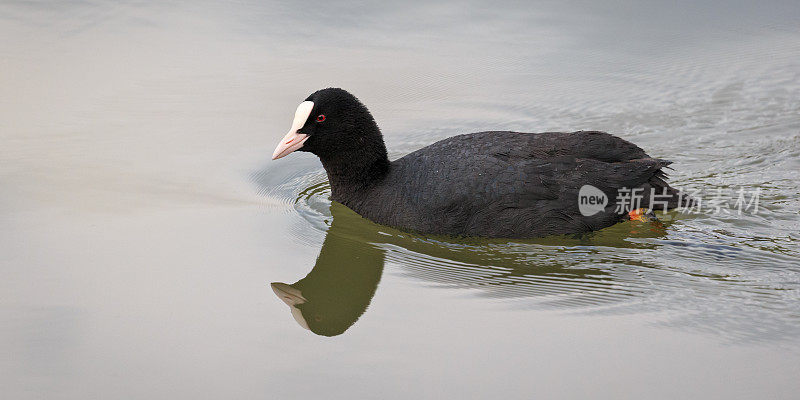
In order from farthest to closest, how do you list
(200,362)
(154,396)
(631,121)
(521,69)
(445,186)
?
(521,69) < (631,121) < (445,186) < (200,362) < (154,396)

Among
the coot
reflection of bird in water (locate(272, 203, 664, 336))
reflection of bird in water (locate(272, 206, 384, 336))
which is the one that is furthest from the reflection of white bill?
reflection of bird in water (locate(272, 206, 384, 336))

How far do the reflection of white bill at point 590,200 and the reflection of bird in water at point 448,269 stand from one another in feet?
0.86

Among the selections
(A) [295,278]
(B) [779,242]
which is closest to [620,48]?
(B) [779,242]

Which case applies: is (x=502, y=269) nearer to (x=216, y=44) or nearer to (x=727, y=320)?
(x=727, y=320)

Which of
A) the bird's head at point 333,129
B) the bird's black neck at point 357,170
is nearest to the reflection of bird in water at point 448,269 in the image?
the bird's black neck at point 357,170

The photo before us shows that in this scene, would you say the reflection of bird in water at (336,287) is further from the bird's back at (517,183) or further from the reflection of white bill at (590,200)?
the reflection of white bill at (590,200)

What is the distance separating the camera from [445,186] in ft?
21.4

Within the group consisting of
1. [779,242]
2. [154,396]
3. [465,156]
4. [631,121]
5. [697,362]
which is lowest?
[154,396]

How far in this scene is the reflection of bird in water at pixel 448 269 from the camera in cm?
563

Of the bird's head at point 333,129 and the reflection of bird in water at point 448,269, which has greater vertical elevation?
the bird's head at point 333,129

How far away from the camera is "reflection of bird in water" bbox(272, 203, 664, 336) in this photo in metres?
5.63

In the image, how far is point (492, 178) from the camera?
6.44 metres

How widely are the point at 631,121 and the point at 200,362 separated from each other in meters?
5.50

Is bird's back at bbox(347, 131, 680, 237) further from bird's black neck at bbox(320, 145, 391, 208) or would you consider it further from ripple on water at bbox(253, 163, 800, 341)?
bird's black neck at bbox(320, 145, 391, 208)
